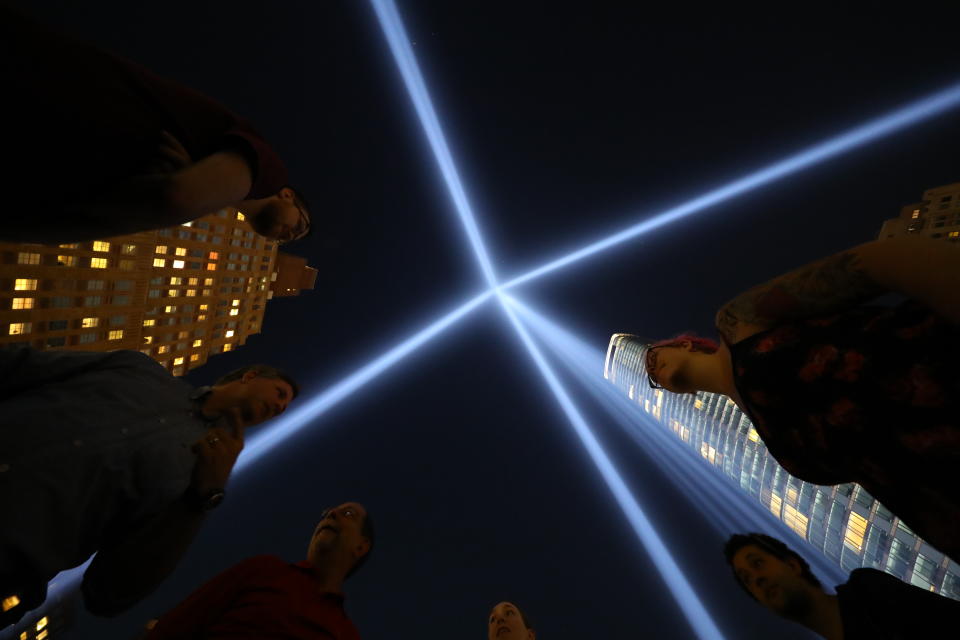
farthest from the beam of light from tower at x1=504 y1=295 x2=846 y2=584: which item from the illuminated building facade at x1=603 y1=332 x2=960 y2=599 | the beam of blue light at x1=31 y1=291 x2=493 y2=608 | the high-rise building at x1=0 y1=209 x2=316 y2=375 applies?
the high-rise building at x1=0 y1=209 x2=316 y2=375

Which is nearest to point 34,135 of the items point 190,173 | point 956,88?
point 190,173

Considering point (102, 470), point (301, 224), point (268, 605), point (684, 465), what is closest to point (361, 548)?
point (268, 605)

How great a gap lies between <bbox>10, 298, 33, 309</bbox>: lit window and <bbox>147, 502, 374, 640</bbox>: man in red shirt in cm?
1985

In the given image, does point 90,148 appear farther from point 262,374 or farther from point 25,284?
point 25,284

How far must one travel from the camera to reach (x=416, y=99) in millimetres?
11094

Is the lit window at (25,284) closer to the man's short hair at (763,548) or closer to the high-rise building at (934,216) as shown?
the man's short hair at (763,548)

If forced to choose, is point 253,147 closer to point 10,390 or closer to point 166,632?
point 10,390

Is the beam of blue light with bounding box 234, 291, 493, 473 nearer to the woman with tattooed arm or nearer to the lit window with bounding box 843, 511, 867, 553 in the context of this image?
the woman with tattooed arm

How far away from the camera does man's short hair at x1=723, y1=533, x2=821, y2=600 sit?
155 inches

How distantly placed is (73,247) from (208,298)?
6995 mm

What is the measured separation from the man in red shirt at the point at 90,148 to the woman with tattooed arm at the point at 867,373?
4.20 meters

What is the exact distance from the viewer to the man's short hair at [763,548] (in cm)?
395

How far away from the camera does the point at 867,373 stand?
2.44m

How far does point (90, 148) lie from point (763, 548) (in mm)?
6862
